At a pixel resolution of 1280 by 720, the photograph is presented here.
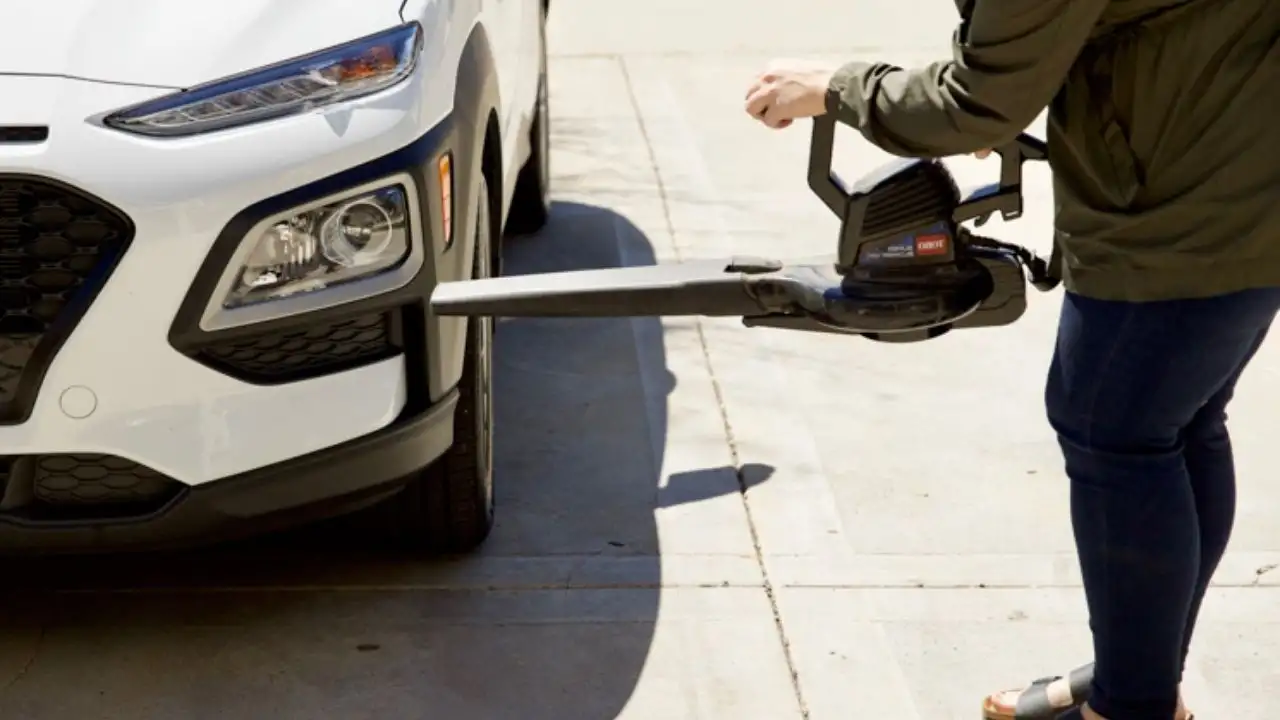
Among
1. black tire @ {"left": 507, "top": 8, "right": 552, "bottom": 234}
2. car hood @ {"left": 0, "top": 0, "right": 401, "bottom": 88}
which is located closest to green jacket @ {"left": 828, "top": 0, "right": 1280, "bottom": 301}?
car hood @ {"left": 0, "top": 0, "right": 401, "bottom": 88}

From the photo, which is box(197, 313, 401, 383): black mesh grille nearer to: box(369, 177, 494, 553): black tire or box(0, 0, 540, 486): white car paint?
box(0, 0, 540, 486): white car paint

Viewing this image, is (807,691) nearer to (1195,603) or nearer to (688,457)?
(1195,603)

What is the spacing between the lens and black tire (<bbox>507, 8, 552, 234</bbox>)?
6.38 m

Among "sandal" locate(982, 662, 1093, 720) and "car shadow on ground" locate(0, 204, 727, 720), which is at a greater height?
"sandal" locate(982, 662, 1093, 720)

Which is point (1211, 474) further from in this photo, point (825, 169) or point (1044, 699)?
point (825, 169)

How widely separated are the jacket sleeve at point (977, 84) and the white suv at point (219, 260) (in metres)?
0.97

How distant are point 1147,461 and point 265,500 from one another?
62.0 inches

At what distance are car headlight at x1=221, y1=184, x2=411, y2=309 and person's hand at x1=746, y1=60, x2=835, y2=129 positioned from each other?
81cm

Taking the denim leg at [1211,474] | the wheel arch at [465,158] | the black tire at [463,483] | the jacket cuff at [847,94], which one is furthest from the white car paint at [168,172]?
the denim leg at [1211,474]

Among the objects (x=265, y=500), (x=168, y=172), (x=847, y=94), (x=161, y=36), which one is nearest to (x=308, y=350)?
(x=265, y=500)

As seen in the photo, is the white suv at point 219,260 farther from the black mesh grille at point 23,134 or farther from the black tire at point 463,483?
the black tire at point 463,483

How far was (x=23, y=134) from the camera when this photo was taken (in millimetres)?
3062

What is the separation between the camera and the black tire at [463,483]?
3854mm

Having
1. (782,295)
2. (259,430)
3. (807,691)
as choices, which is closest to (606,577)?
(807,691)
